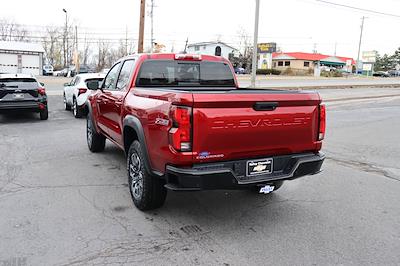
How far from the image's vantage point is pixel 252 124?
385cm

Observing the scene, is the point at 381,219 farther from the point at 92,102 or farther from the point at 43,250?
the point at 92,102

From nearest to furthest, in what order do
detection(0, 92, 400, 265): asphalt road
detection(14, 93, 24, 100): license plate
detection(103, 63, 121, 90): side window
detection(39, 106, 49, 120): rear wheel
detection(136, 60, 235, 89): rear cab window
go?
detection(0, 92, 400, 265): asphalt road → detection(136, 60, 235, 89): rear cab window → detection(103, 63, 121, 90): side window → detection(14, 93, 24, 100): license plate → detection(39, 106, 49, 120): rear wheel

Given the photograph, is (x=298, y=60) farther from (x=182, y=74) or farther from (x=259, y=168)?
(x=259, y=168)

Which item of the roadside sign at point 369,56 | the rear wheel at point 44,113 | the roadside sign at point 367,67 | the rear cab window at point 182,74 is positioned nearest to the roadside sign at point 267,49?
the rear wheel at point 44,113

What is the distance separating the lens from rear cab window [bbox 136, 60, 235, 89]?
17.5ft

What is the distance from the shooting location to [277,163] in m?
4.12

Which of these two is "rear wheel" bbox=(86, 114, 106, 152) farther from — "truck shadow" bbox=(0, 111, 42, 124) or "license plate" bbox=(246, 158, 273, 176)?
"truck shadow" bbox=(0, 111, 42, 124)

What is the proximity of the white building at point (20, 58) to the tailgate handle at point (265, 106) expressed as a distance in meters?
54.5

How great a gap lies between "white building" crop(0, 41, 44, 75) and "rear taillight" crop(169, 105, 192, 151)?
178 feet

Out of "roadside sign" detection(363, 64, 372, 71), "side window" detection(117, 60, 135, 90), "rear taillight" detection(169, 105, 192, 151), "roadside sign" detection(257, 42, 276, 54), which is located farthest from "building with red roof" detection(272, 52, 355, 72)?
"rear taillight" detection(169, 105, 192, 151)

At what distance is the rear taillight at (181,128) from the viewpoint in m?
3.60

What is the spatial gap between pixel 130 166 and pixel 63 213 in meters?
0.98

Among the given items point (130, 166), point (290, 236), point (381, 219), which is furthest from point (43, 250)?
point (381, 219)

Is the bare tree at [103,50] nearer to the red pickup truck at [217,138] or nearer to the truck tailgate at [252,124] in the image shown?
the red pickup truck at [217,138]
